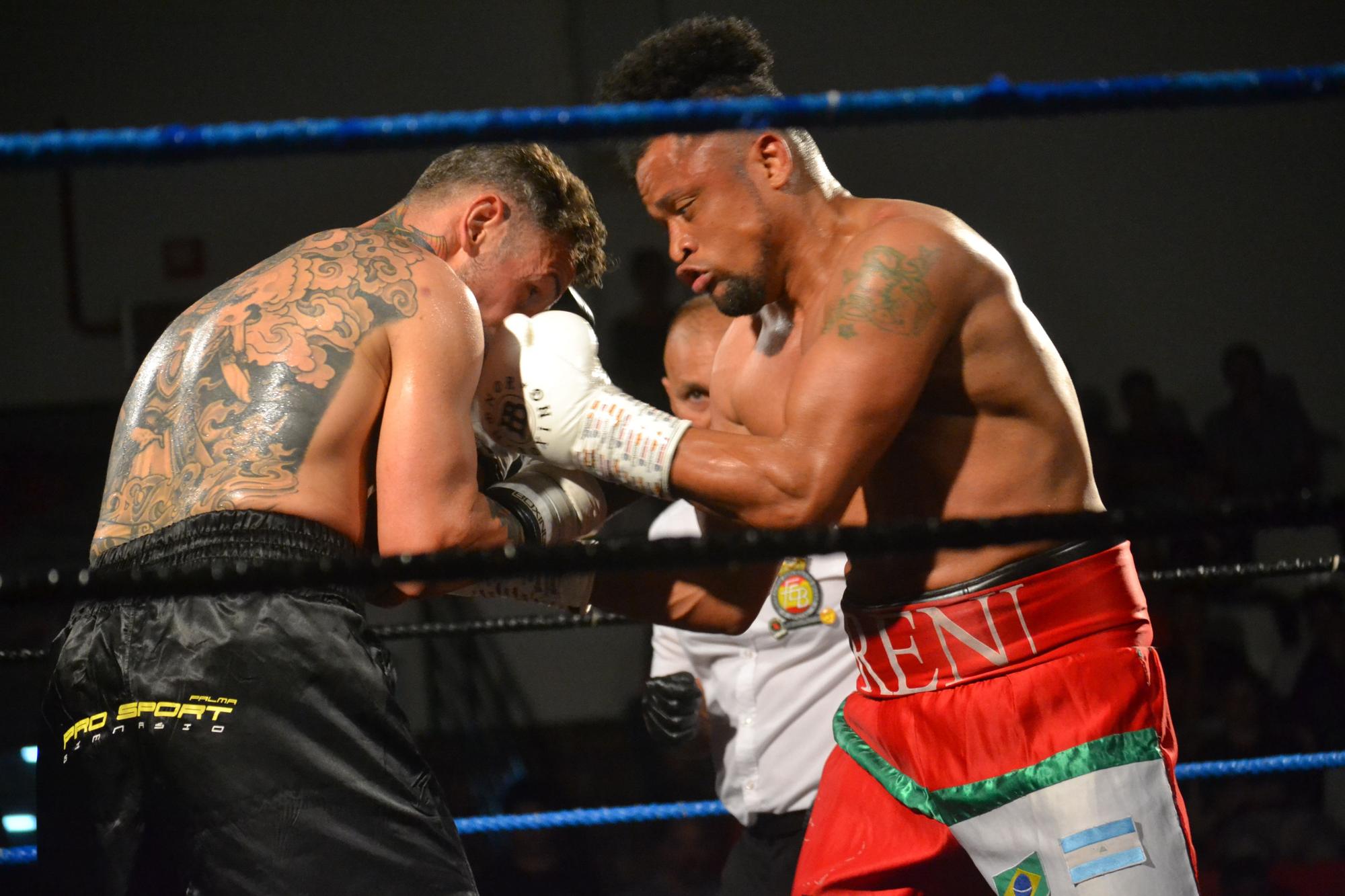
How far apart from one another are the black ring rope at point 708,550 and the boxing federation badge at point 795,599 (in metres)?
1.12

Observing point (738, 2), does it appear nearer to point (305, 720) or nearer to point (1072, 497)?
point (1072, 497)

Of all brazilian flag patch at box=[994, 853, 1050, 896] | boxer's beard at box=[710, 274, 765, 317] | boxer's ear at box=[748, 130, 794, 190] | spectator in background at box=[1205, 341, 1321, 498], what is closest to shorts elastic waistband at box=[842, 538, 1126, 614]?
brazilian flag patch at box=[994, 853, 1050, 896]

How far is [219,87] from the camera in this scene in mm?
3797

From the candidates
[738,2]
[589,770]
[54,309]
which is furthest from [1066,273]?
[54,309]

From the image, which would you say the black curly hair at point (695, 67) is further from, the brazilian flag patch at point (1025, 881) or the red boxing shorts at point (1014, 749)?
the brazilian flag patch at point (1025, 881)

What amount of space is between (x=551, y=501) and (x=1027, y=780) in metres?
0.59

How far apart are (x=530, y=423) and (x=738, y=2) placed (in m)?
2.98

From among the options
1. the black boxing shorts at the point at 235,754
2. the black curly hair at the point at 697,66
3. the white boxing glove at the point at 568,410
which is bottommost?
the black boxing shorts at the point at 235,754

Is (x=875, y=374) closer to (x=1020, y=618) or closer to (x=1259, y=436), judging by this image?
(x=1020, y=618)

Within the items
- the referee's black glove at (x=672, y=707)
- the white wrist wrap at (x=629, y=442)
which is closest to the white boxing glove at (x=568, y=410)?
the white wrist wrap at (x=629, y=442)

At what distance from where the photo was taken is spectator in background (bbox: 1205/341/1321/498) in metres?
3.62

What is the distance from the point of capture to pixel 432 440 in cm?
116

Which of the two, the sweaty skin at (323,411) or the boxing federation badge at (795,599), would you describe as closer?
the sweaty skin at (323,411)

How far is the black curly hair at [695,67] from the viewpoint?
1.49 meters
